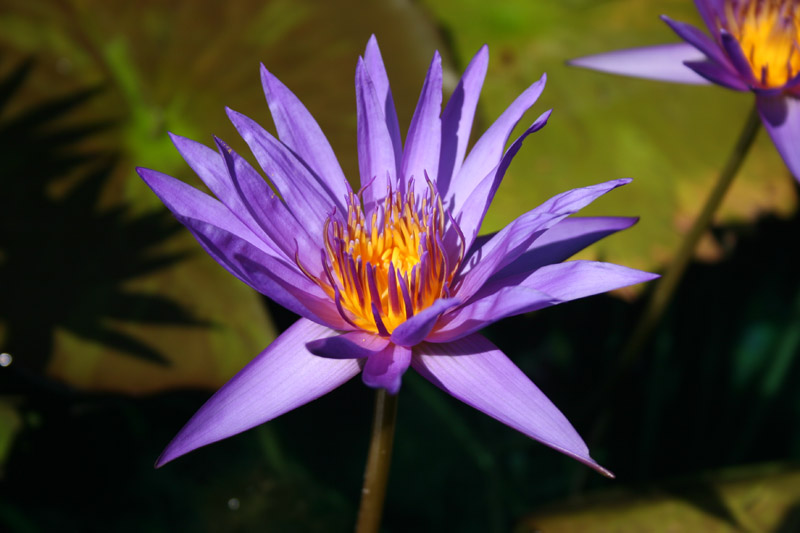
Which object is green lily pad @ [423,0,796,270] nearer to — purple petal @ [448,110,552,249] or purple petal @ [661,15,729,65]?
purple petal @ [661,15,729,65]

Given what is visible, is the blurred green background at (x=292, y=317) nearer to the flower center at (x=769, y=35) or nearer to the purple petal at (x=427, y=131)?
the flower center at (x=769, y=35)

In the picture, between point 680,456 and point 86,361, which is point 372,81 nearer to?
point 86,361

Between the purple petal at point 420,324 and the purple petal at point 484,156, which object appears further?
the purple petal at point 484,156

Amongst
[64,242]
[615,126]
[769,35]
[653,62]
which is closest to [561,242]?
[653,62]

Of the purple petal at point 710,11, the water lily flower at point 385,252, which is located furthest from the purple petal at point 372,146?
the purple petal at point 710,11

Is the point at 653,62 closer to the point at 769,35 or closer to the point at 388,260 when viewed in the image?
the point at 769,35
